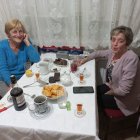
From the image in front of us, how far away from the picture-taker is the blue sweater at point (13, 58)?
5.75ft

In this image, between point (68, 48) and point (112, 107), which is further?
point (68, 48)

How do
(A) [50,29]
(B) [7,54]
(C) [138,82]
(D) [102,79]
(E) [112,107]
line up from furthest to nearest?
(D) [102,79]
(A) [50,29]
(B) [7,54]
(E) [112,107]
(C) [138,82]

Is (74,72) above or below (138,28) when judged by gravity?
below

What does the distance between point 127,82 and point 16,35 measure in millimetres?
1145

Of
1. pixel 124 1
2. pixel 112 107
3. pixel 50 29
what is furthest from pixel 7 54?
pixel 124 1

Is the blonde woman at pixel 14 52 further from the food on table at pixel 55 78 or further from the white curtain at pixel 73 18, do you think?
the food on table at pixel 55 78

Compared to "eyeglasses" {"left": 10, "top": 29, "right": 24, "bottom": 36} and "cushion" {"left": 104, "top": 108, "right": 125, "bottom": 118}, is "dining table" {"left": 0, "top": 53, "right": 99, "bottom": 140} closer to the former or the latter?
"cushion" {"left": 104, "top": 108, "right": 125, "bottom": 118}

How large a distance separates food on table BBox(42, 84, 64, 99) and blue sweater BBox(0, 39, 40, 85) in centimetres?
62

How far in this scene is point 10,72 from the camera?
185 cm

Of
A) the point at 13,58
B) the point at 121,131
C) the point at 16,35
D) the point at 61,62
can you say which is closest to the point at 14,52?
the point at 13,58

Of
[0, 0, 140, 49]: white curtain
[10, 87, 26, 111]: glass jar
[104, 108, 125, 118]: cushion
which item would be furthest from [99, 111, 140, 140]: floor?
[10, 87, 26, 111]: glass jar

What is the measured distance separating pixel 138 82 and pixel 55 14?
1088mm

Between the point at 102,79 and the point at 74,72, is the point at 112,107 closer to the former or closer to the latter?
the point at 74,72

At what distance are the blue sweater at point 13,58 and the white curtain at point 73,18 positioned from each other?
239 mm
